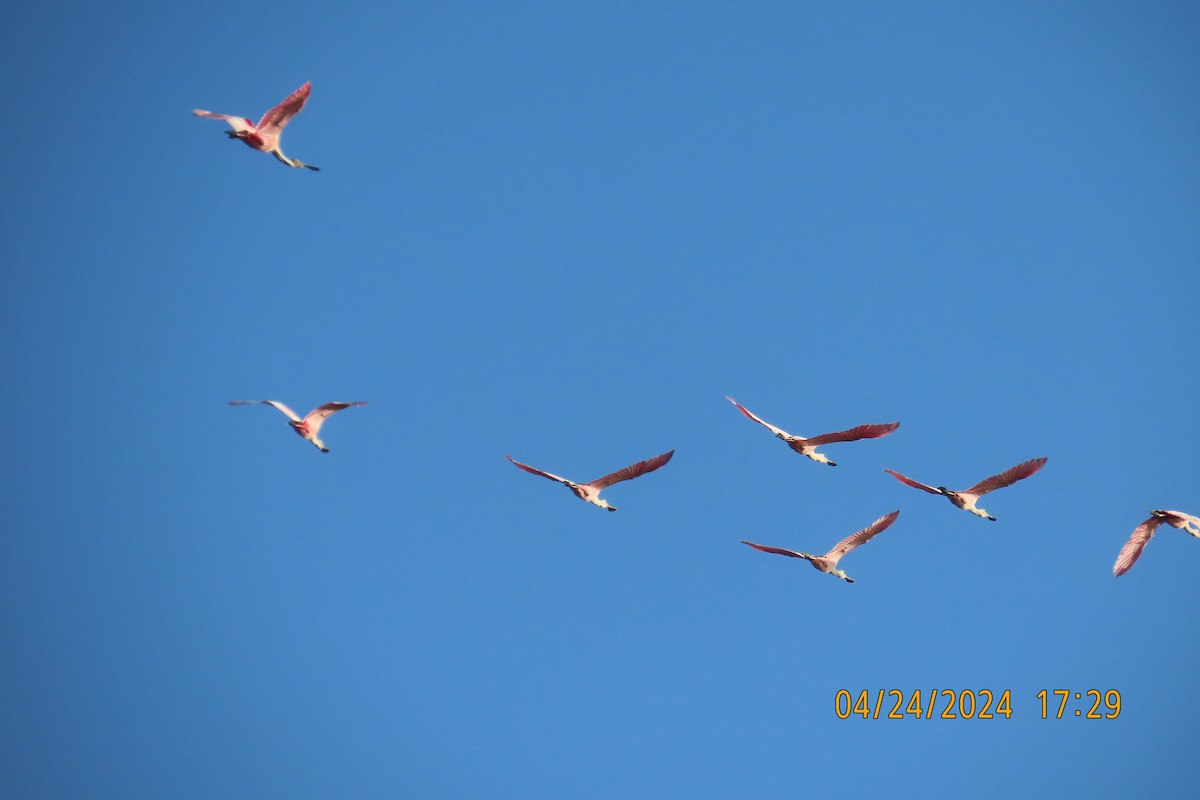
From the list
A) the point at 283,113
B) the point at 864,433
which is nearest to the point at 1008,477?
the point at 864,433

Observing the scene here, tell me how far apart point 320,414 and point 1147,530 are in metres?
20.2

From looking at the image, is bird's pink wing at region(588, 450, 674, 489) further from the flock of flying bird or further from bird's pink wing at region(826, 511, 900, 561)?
bird's pink wing at region(826, 511, 900, 561)

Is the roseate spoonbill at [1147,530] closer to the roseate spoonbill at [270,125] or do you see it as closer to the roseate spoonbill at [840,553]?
the roseate spoonbill at [840,553]

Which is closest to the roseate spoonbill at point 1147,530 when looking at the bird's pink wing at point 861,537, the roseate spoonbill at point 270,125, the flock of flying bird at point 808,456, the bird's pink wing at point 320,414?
the flock of flying bird at point 808,456

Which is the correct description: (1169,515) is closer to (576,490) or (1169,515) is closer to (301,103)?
(576,490)

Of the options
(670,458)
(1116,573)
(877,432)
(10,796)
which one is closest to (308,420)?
(670,458)

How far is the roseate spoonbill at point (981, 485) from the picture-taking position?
87.1 ft

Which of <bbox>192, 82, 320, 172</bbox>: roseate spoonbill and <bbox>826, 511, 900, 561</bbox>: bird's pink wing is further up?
<bbox>192, 82, 320, 172</bbox>: roseate spoonbill

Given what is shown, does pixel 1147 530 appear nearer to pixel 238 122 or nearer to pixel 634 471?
pixel 634 471

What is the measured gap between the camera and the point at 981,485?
1104 inches

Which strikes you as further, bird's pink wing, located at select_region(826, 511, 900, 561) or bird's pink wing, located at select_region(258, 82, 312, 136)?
bird's pink wing, located at select_region(826, 511, 900, 561)

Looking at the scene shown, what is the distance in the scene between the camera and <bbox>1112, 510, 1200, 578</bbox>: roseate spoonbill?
27625mm

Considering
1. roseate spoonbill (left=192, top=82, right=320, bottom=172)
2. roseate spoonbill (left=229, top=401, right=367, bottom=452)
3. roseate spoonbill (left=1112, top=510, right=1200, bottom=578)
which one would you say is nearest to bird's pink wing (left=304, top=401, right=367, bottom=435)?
roseate spoonbill (left=229, top=401, right=367, bottom=452)

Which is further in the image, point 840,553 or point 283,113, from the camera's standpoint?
point 840,553
